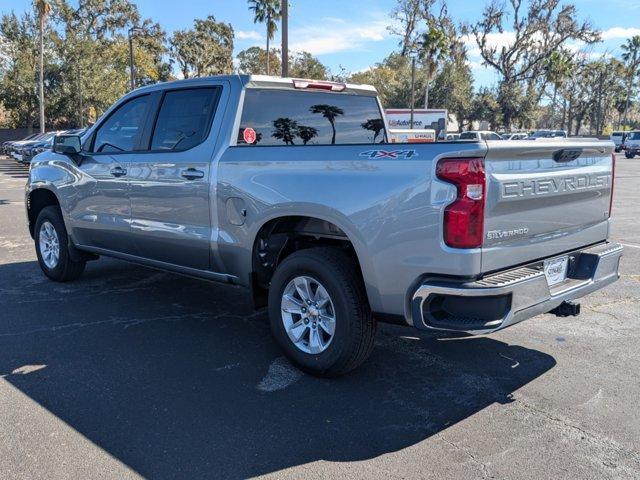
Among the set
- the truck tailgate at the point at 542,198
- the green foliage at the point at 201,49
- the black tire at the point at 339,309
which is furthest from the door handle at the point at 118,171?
the green foliage at the point at 201,49

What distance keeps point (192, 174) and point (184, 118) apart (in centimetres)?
60

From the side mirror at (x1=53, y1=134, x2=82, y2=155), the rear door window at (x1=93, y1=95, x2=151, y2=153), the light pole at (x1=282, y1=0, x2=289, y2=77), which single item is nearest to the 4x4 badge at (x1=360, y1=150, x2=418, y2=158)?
the rear door window at (x1=93, y1=95, x2=151, y2=153)

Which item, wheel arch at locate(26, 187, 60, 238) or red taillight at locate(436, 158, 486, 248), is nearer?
red taillight at locate(436, 158, 486, 248)

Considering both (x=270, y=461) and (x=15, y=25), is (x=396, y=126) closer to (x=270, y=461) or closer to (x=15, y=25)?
(x=15, y=25)

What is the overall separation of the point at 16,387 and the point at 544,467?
3278mm

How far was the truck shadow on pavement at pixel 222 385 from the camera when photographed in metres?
3.16

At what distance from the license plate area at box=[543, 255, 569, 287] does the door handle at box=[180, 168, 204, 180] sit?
260cm

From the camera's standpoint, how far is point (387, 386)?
3.92 m

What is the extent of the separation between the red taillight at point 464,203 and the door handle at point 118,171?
10.6 ft

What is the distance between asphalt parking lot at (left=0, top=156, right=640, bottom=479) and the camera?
118 inches

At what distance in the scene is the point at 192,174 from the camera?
462 cm

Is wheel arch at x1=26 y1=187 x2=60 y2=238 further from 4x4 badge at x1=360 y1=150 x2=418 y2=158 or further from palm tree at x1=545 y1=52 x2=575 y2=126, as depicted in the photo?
palm tree at x1=545 y1=52 x2=575 y2=126

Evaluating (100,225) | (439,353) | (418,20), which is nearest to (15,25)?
(418,20)

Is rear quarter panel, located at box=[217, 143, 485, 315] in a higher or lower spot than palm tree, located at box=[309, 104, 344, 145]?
lower
